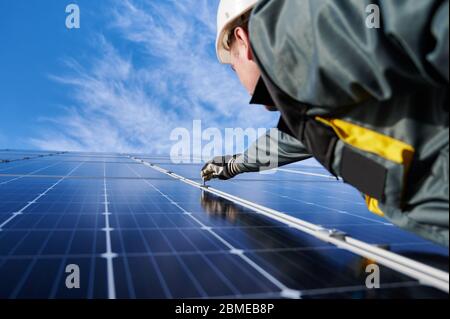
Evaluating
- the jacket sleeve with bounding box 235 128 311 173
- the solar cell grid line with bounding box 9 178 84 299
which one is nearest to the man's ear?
the solar cell grid line with bounding box 9 178 84 299

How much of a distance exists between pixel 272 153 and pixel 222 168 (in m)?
0.90

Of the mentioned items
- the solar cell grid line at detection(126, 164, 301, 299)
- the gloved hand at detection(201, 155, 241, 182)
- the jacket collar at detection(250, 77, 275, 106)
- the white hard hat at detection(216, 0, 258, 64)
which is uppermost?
the white hard hat at detection(216, 0, 258, 64)

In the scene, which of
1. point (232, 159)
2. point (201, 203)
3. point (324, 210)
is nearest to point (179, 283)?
point (201, 203)

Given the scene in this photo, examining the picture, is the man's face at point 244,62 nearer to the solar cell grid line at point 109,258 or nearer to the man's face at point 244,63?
the man's face at point 244,63

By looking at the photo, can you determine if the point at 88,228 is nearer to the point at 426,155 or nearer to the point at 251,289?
the point at 251,289

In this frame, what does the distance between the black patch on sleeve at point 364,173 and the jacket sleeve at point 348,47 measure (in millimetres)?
347

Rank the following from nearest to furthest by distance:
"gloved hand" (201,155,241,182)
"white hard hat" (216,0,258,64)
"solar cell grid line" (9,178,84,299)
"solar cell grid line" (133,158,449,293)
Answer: "solar cell grid line" (9,178,84,299), "solar cell grid line" (133,158,449,293), "white hard hat" (216,0,258,64), "gloved hand" (201,155,241,182)

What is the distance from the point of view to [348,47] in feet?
4.35

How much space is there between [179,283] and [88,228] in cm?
127

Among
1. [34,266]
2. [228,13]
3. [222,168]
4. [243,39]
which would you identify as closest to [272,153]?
[222,168]

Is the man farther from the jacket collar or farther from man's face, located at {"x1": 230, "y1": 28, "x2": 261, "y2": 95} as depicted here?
man's face, located at {"x1": 230, "y1": 28, "x2": 261, "y2": 95}

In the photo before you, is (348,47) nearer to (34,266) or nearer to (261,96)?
(261,96)

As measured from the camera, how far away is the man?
1195mm

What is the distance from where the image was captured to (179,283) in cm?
172
